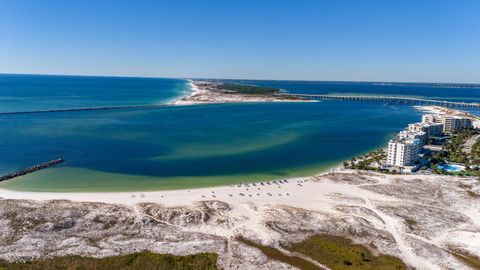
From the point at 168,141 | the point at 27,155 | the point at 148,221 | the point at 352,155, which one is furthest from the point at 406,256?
the point at 27,155

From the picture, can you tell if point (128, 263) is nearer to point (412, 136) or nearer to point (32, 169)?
point (32, 169)

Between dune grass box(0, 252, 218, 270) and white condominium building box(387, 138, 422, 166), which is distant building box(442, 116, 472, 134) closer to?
white condominium building box(387, 138, 422, 166)

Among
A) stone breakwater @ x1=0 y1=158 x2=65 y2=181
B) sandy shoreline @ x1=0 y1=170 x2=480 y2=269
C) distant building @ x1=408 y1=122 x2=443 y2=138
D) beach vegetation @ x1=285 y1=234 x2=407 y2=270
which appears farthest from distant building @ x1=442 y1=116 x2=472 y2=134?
stone breakwater @ x1=0 y1=158 x2=65 y2=181

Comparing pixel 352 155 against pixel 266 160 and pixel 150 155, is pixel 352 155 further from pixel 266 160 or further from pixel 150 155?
pixel 150 155

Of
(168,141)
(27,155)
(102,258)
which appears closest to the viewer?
(102,258)

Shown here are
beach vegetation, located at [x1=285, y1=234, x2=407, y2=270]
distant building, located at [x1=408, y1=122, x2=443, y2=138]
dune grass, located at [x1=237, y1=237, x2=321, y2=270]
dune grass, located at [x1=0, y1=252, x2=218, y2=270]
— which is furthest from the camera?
distant building, located at [x1=408, y1=122, x2=443, y2=138]
